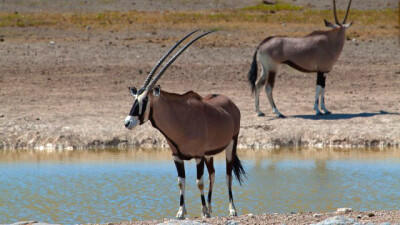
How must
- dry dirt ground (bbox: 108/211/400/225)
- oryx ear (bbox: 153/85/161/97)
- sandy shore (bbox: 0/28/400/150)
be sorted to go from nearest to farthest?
1. dry dirt ground (bbox: 108/211/400/225)
2. oryx ear (bbox: 153/85/161/97)
3. sandy shore (bbox: 0/28/400/150)

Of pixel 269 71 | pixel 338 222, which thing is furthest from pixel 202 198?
pixel 269 71

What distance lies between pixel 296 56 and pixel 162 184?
5144 mm

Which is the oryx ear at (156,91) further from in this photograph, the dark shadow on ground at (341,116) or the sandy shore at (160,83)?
the dark shadow on ground at (341,116)

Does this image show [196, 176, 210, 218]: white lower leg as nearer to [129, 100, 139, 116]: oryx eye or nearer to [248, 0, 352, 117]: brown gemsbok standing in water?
[129, 100, 139, 116]: oryx eye

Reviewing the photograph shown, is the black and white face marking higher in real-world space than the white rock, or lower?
higher

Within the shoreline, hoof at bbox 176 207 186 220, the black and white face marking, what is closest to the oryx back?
the black and white face marking

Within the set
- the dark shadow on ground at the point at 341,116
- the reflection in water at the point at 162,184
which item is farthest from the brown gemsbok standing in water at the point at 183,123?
the dark shadow on ground at the point at 341,116

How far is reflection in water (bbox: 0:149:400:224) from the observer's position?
340 inches

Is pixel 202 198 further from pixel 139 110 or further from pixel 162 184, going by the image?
pixel 162 184

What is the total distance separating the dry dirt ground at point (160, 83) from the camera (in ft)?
42.7

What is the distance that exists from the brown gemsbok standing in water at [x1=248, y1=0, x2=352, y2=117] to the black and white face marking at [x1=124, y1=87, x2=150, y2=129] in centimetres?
705

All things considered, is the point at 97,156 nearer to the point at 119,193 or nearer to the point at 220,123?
the point at 119,193

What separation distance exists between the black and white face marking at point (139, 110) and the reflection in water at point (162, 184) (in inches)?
51.0

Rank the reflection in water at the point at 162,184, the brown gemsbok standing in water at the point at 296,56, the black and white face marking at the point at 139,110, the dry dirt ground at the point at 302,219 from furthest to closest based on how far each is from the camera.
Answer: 1. the brown gemsbok standing in water at the point at 296,56
2. the reflection in water at the point at 162,184
3. the black and white face marking at the point at 139,110
4. the dry dirt ground at the point at 302,219
